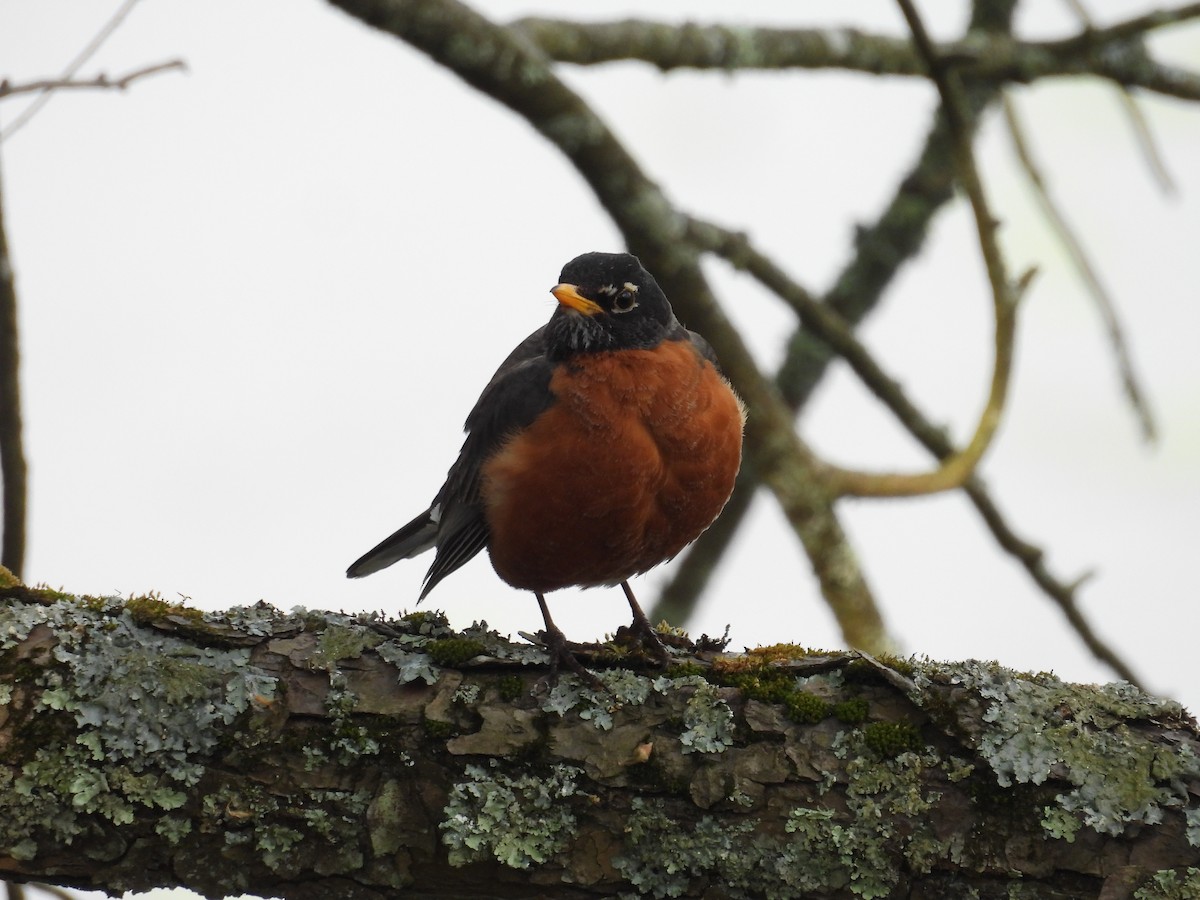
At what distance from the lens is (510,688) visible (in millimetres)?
3324

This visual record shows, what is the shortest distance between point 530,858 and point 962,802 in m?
1.01

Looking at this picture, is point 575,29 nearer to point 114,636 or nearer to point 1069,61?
point 1069,61

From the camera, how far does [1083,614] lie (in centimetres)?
546

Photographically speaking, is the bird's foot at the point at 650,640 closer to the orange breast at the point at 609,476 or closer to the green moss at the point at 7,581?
the orange breast at the point at 609,476

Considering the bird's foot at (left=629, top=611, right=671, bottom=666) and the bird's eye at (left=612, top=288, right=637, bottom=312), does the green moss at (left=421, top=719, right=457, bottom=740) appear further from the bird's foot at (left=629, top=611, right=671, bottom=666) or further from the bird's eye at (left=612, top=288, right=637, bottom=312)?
the bird's eye at (left=612, top=288, right=637, bottom=312)

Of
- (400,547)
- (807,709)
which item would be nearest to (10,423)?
(400,547)

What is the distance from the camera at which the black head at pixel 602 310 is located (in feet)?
15.0

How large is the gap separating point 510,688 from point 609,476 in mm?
1054

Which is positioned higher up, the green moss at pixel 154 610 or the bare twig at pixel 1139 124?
the bare twig at pixel 1139 124

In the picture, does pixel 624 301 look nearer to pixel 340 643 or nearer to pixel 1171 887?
pixel 340 643

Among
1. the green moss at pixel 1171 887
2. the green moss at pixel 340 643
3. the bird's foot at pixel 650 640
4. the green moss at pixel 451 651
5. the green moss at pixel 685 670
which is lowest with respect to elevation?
the green moss at pixel 1171 887

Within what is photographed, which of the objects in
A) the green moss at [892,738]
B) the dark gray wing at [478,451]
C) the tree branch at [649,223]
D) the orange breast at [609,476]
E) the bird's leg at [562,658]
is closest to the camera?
the green moss at [892,738]

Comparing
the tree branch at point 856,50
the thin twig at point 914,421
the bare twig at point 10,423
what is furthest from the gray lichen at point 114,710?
the tree branch at point 856,50

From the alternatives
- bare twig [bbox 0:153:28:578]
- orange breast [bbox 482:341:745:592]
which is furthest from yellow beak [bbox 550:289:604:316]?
bare twig [bbox 0:153:28:578]
